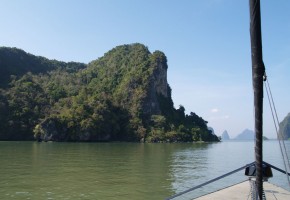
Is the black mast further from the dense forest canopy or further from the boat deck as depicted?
the dense forest canopy

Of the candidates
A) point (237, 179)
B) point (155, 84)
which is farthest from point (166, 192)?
point (155, 84)

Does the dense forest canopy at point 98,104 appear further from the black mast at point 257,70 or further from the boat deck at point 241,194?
the black mast at point 257,70

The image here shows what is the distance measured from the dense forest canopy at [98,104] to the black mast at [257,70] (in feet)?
287

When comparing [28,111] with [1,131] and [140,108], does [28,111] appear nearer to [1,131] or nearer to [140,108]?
[1,131]

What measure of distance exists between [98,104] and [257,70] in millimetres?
96246

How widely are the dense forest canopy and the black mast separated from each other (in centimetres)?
8739

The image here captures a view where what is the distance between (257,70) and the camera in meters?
4.32

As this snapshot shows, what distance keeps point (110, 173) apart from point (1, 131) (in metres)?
79.4

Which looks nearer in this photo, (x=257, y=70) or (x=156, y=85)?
(x=257, y=70)

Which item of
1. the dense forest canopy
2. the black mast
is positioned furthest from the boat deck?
the dense forest canopy

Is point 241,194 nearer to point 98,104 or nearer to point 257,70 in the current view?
point 257,70

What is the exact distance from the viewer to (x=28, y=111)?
97.1 meters

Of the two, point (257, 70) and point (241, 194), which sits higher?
point (257, 70)

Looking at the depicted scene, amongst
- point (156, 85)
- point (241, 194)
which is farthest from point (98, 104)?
point (241, 194)
